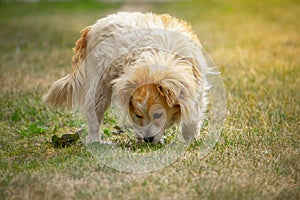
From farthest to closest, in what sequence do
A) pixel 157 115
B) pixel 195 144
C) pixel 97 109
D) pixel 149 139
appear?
pixel 97 109
pixel 195 144
pixel 149 139
pixel 157 115

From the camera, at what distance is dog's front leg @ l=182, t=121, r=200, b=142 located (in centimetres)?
547

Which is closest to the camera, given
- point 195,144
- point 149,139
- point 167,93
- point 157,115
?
point 167,93

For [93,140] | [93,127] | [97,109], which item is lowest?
[93,140]

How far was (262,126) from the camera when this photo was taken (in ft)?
19.5

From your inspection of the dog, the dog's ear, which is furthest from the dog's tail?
the dog's ear

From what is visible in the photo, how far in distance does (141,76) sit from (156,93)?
0.64ft

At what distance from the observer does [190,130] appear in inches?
217

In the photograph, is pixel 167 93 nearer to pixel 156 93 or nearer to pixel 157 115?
pixel 156 93

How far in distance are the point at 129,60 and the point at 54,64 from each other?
4.58m

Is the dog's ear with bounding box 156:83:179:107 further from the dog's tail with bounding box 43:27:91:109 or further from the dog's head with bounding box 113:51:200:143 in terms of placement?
the dog's tail with bounding box 43:27:91:109

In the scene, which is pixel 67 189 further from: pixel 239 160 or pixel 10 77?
pixel 10 77

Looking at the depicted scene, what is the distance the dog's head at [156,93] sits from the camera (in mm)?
4906

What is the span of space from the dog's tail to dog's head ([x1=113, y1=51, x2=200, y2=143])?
684mm

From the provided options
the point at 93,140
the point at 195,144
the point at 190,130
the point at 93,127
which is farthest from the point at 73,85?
the point at 195,144
